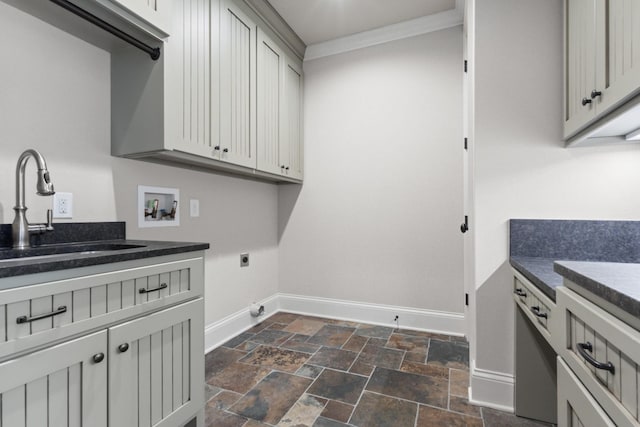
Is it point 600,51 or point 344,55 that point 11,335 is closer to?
point 600,51

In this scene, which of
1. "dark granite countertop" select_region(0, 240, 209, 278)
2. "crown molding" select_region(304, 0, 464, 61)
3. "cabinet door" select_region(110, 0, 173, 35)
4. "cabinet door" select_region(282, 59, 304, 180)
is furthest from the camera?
"cabinet door" select_region(282, 59, 304, 180)

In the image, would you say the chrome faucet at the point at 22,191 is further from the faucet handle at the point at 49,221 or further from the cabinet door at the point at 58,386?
the cabinet door at the point at 58,386

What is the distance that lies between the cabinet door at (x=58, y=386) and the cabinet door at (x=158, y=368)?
0.14ft

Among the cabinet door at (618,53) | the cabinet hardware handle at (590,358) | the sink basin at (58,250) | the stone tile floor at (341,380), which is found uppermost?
the cabinet door at (618,53)

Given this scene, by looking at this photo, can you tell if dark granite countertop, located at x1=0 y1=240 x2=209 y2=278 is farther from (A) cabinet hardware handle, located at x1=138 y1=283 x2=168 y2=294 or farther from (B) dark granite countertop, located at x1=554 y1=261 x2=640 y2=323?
(B) dark granite countertop, located at x1=554 y1=261 x2=640 y2=323

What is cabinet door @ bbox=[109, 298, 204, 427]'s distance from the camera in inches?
42.9

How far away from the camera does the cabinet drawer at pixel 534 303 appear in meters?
1.07

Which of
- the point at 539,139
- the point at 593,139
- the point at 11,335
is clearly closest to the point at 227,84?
the point at 11,335

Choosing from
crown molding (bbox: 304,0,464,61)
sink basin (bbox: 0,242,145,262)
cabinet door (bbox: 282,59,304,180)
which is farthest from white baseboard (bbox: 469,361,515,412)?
crown molding (bbox: 304,0,464,61)

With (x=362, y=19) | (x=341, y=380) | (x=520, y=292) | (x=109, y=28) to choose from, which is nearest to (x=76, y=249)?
(x=109, y=28)

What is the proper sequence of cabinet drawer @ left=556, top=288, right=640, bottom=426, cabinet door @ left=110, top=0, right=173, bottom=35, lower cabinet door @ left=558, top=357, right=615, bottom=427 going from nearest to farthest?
cabinet drawer @ left=556, top=288, right=640, bottom=426 < lower cabinet door @ left=558, top=357, right=615, bottom=427 < cabinet door @ left=110, top=0, right=173, bottom=35

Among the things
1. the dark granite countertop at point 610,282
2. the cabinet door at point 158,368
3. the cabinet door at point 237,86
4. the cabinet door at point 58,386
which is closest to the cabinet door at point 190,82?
the cabinet door at point 237,86

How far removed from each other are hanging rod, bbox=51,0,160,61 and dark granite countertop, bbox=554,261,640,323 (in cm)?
193

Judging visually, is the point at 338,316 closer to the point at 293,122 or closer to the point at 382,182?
the point at 382,182
